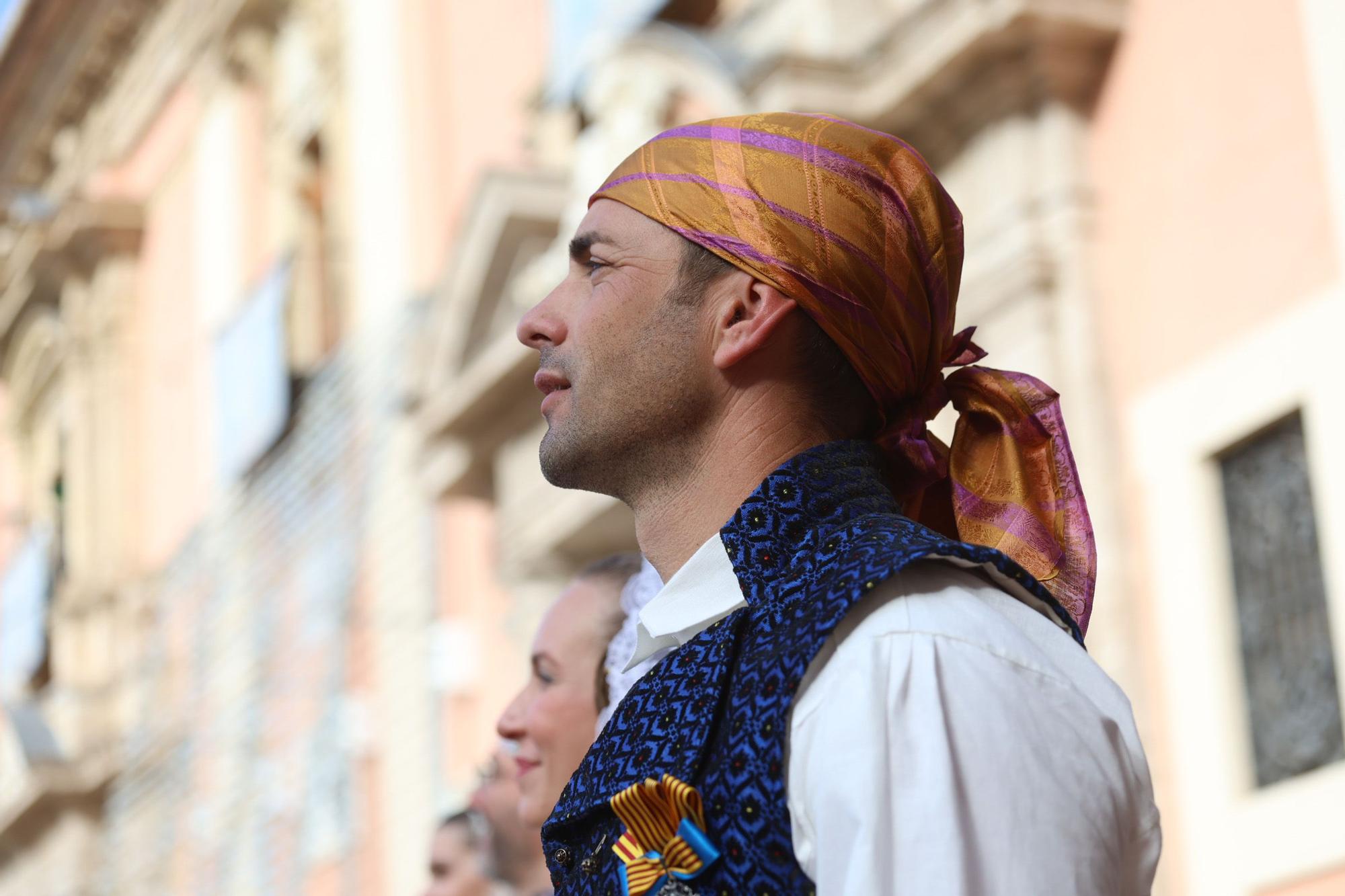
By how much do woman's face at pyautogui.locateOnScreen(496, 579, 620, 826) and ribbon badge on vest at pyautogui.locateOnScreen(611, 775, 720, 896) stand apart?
4.82 ft

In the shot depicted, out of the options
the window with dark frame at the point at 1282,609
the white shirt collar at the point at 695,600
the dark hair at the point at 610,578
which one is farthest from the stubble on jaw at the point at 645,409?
the window with dark frame at the point at 1282,609

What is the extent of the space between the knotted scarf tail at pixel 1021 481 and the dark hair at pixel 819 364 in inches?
2.7

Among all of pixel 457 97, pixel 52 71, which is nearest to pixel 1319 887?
pixel 457 97

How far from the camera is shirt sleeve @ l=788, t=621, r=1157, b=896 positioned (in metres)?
1.49

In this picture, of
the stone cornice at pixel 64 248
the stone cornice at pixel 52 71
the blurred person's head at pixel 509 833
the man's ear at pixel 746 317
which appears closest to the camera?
the man's ear at pixel 746 317

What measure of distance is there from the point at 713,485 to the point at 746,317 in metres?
0.16

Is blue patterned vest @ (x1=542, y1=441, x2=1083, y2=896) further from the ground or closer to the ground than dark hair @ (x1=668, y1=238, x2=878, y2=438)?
closer to the ground

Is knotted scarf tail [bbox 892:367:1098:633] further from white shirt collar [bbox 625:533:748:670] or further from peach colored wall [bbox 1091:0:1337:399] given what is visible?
peach colored wall [bbox 1091:0:1337:399]

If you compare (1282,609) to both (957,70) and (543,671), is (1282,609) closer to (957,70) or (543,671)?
(957,70)

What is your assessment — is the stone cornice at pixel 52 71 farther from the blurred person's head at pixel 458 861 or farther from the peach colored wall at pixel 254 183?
the blurred person's head at pixel 458 861

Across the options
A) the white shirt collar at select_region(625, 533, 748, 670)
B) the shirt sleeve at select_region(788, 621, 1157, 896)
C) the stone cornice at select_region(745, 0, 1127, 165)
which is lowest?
the shirt sleeve at select_region(788, 621, 1157, 896)

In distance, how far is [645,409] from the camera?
202 cm

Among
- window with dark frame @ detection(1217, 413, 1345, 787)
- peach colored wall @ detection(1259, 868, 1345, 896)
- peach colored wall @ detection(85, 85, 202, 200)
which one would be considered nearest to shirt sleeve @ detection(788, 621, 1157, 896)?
peach colored wall @ detection(1259, 868, 1345, 896)

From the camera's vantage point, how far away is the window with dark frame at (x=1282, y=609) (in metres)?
5.48
